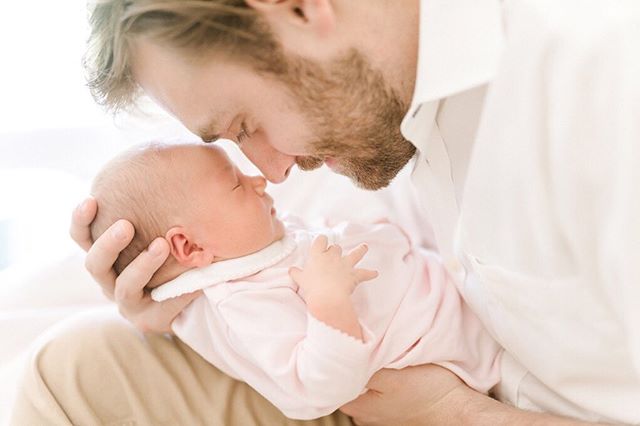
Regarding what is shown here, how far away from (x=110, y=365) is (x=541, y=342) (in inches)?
27.7

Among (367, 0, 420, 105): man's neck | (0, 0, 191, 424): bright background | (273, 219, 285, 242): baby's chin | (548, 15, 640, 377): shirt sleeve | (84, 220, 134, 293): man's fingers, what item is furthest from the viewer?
(0, 0, 191, 424): bright background

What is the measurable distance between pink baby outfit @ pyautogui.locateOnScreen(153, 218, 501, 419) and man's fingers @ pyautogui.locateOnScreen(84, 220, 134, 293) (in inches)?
3.7

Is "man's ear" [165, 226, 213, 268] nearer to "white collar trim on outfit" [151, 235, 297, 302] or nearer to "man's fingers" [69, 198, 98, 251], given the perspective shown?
"white collar trim on outfit" [151, 235, 297, 302]

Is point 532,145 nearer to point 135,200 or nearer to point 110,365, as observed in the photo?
point 135,200

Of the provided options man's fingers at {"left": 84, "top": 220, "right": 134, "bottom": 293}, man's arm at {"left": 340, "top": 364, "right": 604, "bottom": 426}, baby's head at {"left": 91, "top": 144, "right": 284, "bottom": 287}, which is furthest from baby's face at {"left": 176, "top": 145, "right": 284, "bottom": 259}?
man's arm at {"left": 340, "top": 364, "right": 604, "bottom": 426}

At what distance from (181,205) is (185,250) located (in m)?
0.07

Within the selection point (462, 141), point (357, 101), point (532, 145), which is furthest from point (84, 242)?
point (532, 145)

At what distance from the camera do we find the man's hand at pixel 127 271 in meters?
1.35

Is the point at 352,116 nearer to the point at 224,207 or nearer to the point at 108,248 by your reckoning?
the point at 224,207

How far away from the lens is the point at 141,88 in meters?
1.35

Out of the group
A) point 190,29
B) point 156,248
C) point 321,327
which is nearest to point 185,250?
point 156,248

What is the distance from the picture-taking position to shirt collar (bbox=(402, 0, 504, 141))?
3.86ft

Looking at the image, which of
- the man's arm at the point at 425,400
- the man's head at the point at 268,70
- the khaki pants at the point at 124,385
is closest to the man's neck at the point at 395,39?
the man's head at the point at 268,70

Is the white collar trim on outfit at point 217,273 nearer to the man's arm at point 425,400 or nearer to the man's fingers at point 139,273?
the man's fingers at point 139,273
